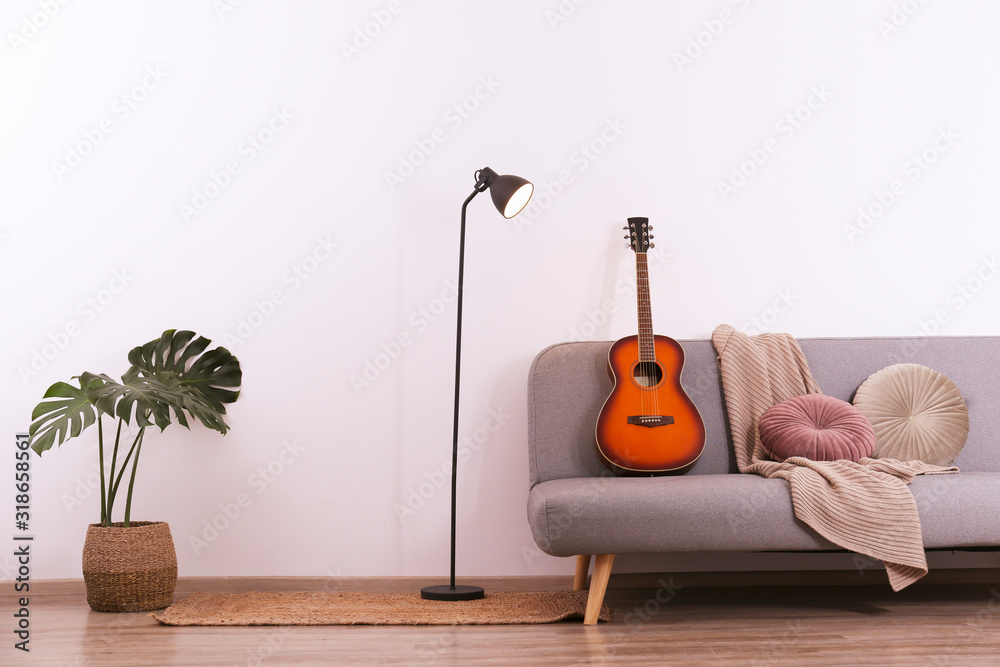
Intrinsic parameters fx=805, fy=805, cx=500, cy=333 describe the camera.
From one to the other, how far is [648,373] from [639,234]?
48cm

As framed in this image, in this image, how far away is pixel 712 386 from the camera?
2613 mm

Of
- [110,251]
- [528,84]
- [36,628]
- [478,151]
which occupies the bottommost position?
[36,628]

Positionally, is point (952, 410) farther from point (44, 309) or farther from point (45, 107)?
point (45, 107)

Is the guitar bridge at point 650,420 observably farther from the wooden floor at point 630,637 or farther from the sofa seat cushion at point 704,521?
the wooden floor at point 630,637

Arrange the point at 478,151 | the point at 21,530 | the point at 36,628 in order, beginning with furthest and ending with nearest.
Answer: the point at 478,151, the point at 21,530, the point at 36,628

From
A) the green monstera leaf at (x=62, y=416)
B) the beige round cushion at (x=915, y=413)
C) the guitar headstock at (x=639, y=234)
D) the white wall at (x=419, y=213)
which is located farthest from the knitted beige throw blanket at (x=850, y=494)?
the green monstera leaf at (x=62, y=416)

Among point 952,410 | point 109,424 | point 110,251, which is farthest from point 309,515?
point 952,410

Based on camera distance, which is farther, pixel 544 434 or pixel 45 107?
pixel 45 107

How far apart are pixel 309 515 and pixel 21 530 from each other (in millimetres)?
944

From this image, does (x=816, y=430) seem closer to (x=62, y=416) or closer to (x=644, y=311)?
(x=644, y=311)

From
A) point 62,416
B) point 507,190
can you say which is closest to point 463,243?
point 507,190

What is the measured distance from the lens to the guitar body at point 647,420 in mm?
2377

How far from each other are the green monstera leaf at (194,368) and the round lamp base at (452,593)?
0.84 meters

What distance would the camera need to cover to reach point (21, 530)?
105 inches
